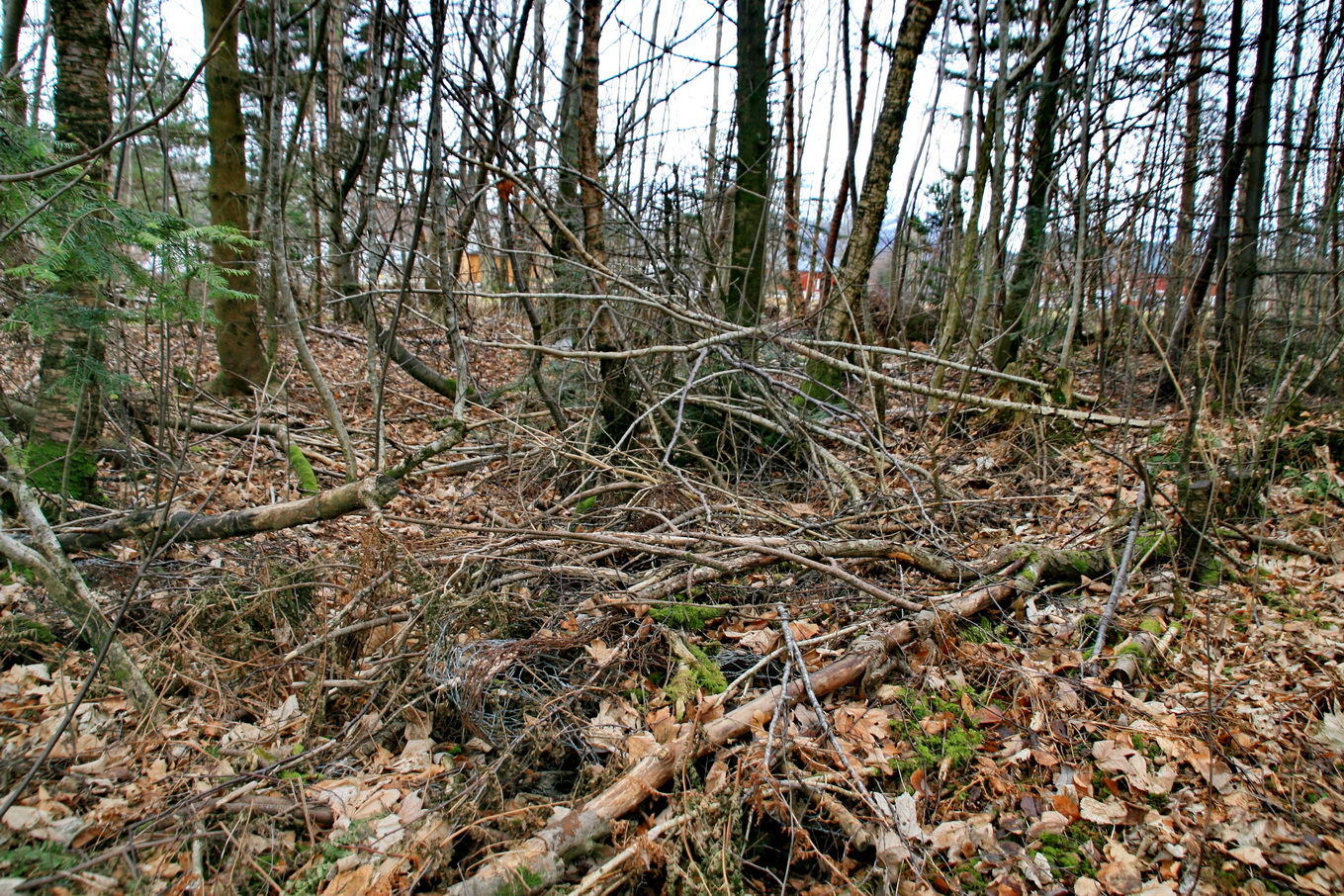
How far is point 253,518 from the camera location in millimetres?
3258

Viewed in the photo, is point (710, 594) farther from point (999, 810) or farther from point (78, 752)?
point (78, 752)

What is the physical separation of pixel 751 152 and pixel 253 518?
5248 millimetres

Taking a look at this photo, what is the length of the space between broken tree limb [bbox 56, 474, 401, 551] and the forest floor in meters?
0.19

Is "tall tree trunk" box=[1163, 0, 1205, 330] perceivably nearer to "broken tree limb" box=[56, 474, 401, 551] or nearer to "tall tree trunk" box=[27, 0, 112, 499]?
"broken tree limb" box=[56, 474, 401, 551]

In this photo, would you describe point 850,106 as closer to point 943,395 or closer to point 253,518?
point 943,395

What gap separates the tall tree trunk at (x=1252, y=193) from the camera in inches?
166

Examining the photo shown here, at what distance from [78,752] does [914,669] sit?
326 centimetres

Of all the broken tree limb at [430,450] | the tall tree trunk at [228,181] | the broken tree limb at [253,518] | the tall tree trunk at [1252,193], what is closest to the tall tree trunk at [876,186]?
the tall tree trunk at [1252,193]

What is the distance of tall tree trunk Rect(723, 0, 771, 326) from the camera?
6379 mm

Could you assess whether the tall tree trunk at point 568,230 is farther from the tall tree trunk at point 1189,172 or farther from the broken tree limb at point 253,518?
the tall tree trunk at point 1189,172

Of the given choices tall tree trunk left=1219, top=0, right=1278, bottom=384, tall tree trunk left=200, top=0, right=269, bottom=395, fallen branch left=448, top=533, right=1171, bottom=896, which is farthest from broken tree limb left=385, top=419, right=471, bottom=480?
tall tree trunk left=1219, top=0, right=1278, bottom=384

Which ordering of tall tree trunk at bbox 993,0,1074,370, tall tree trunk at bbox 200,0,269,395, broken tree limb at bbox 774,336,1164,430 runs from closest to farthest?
broken tree limb at bbox 774,336,1164,430 < tall tree trunk at bbox 200,0,269,395 < tall tree trunk at bbox 993,0,1074,370

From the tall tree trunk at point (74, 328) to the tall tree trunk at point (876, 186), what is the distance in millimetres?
5060

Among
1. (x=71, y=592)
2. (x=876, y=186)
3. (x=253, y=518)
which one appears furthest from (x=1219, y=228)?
(x=71, y=592)
